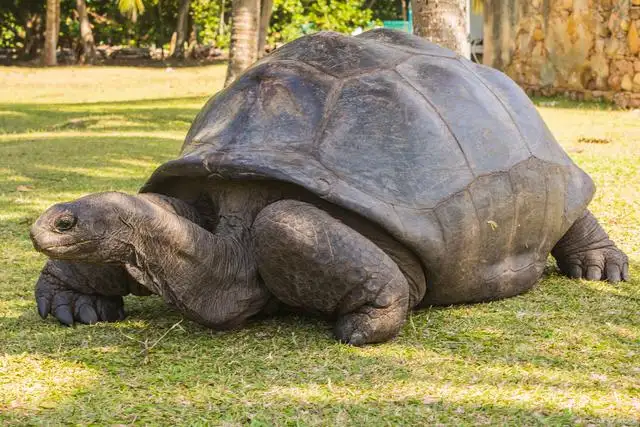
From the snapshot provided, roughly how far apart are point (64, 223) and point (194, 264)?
0.47m

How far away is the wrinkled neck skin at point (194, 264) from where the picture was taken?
3.19 meters

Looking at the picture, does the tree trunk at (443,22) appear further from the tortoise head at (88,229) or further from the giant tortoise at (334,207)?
the tortoise head at (88,229)

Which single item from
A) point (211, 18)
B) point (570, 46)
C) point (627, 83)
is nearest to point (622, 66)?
point (627, 83)

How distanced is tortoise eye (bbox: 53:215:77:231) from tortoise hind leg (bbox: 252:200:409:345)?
2.01 feet

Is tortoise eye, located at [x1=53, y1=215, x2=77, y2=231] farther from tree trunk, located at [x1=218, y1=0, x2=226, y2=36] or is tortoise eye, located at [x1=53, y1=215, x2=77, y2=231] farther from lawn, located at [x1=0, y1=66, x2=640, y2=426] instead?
tree trunk, located at [x1=218, y1=0, x2=226, y2=36]

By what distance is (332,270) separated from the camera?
10.7ft

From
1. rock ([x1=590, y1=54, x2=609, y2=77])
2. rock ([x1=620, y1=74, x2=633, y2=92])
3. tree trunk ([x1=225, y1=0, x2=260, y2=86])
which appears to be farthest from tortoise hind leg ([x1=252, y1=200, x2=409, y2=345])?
rock ([x1=590, y1=54, x2=609, y2=77])

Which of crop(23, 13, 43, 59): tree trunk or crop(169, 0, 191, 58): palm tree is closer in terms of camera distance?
crop(169, 0, 191, 58): palm tree

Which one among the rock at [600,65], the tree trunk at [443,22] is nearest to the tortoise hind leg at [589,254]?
the tree trunk at [443,22]

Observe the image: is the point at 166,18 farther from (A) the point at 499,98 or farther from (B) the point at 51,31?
(A) the point at 499,98

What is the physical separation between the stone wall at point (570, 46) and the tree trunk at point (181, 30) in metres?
14.6

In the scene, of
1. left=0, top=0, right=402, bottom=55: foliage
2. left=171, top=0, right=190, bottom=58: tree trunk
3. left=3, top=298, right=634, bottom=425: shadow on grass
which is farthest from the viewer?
left=171, top=0, right=190, bottom=58: tree trunk

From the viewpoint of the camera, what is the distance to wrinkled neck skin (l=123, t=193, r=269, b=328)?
3191 mm

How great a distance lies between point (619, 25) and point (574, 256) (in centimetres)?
900
